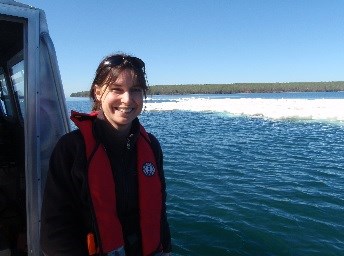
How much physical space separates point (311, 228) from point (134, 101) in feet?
22.9

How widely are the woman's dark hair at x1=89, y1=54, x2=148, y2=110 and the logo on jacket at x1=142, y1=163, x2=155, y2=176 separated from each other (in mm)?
680

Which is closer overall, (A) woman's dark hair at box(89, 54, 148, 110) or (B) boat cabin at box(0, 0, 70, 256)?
(A) woman's dark hair at box(89, 54, 148, 110)

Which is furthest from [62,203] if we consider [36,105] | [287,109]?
[287,109]

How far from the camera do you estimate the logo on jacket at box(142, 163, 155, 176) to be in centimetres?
282

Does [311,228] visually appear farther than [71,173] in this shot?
Yes

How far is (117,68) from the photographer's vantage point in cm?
262

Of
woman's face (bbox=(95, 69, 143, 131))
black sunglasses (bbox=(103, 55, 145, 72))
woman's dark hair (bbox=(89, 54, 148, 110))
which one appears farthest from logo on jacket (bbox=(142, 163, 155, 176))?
black sunglasses (bbox=(103, 55, 145, 72))

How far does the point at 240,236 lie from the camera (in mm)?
7629

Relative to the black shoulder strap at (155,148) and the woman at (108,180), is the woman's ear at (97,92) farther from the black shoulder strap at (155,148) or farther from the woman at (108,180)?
the black shoulder strap at (155,148)

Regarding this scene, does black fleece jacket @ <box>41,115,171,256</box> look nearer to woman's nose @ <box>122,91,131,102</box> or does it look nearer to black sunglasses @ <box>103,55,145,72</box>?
woman's nose @ <box>122,91,131,102</box>

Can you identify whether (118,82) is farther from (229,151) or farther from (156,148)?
(229,151)

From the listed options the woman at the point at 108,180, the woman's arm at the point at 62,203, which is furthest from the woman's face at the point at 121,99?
the woman's arm at the point at 62,203

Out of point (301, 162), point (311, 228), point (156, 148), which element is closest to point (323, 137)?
point (301, 162)

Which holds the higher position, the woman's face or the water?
the woman's face
